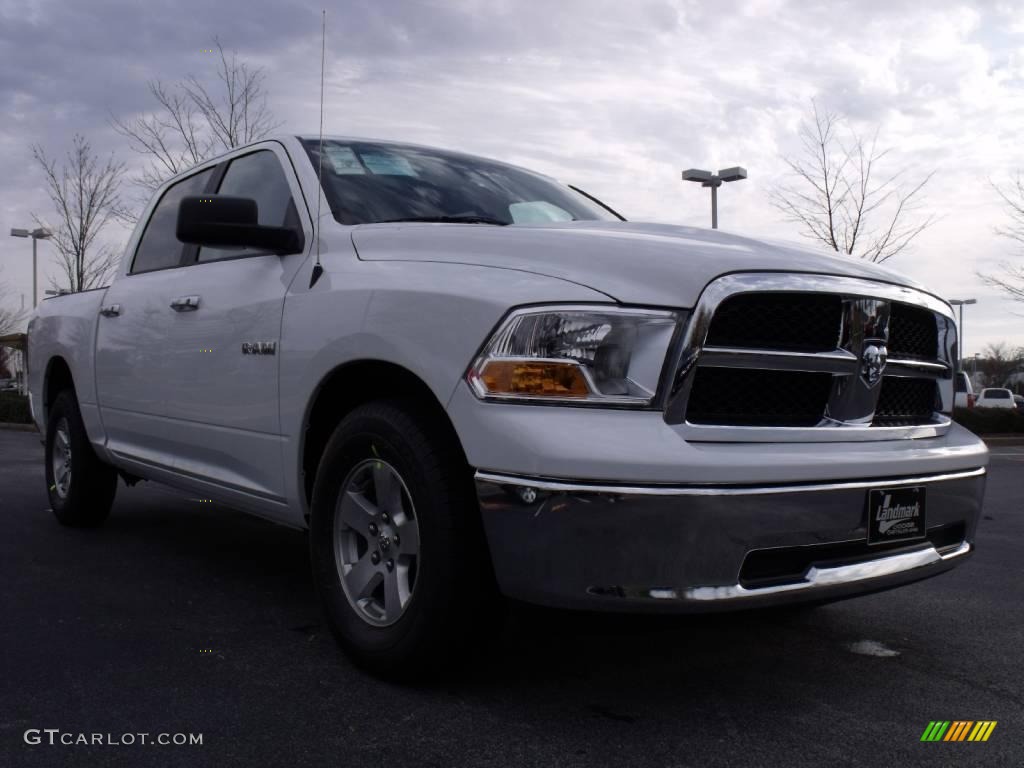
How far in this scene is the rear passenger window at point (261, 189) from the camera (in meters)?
4.02

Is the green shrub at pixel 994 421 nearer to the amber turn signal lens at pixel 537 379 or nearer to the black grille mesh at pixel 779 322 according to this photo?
the black grille mesh at pixel 779 322

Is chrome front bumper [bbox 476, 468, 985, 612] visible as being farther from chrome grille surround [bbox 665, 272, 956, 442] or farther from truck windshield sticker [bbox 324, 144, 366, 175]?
truck windshield sticker [bbox 324, 144, 366, 175]

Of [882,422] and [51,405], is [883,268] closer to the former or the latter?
[882,422]

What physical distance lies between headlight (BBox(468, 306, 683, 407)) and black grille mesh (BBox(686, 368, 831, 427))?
0.15 meters

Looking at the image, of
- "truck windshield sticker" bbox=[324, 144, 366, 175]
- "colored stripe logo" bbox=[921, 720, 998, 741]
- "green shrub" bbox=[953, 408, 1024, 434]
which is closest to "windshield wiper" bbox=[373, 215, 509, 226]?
"truck windshield sticker" bbox=[324, 144, 366, 175]

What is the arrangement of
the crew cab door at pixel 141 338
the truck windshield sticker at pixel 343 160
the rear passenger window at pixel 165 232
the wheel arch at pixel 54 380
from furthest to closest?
the wheel arch at pixel 54 380, the rear passenger window at pixel 165 232, the crew cab door at pixel 141 338, the truck windshield sticker at pixel 343 160

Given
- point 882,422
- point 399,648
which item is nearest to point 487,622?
point 399,648

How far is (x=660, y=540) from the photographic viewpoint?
249 cm

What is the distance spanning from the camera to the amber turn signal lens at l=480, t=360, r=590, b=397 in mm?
2602

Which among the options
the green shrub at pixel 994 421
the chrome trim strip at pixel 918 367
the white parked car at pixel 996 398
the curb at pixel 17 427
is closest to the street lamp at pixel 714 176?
the green shrub at pixel 994 421

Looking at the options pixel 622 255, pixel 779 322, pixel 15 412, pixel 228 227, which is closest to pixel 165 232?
pixel 228 227

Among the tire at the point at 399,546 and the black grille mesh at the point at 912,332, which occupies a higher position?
the black grille mesh at the point at 912,332

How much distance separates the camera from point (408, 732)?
266 centimetres

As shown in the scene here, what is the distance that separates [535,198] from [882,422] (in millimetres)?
1950
